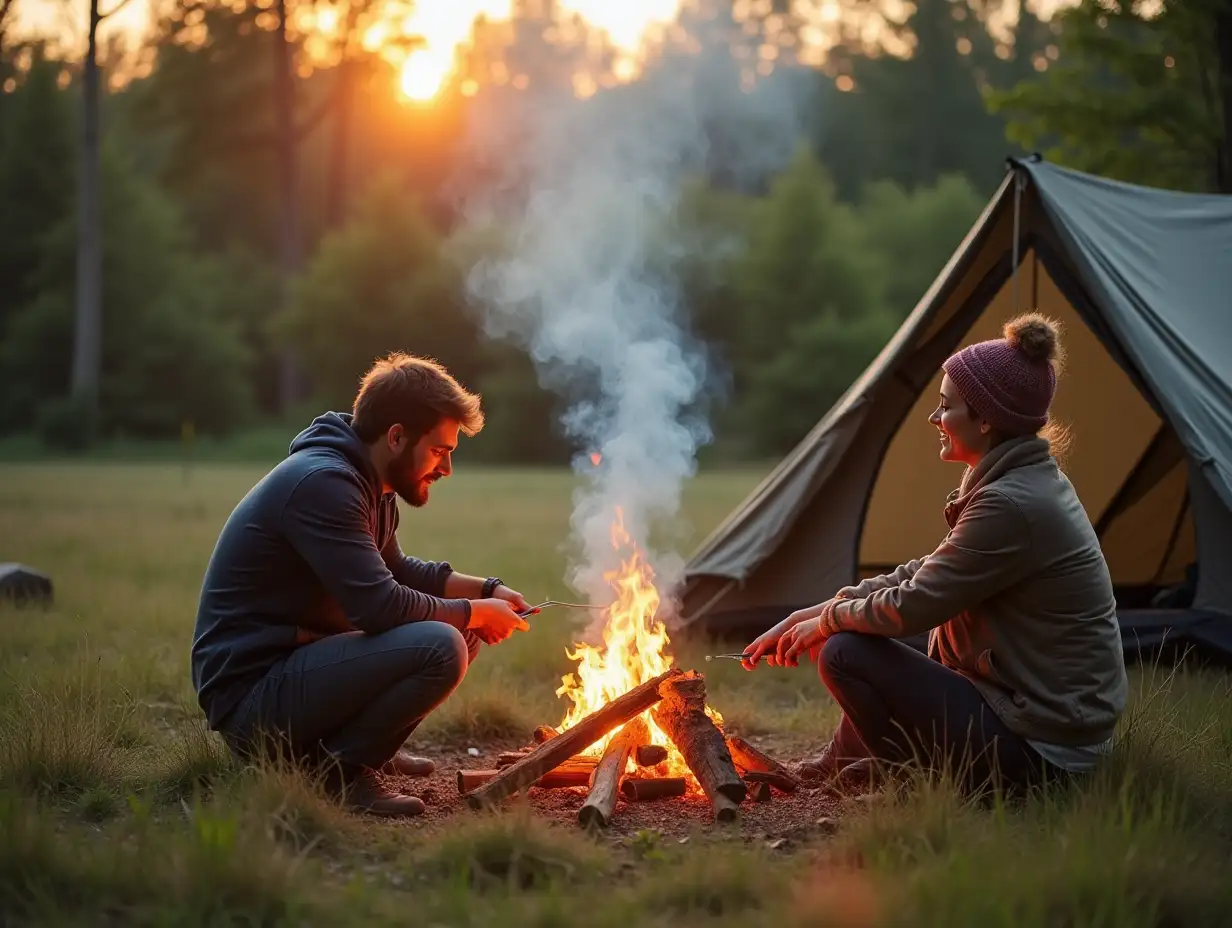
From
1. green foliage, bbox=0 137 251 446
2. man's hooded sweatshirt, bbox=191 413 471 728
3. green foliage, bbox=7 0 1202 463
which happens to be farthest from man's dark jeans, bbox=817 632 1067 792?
green foliage, bbox=0 137 251 446

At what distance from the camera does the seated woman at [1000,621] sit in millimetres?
3383

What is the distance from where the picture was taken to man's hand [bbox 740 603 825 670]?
379 centimetres

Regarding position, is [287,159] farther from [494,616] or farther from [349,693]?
[349,693]

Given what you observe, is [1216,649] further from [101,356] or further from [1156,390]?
[101,356]

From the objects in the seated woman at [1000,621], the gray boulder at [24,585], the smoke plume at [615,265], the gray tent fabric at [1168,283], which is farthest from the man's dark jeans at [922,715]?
the gray boulder at [24,585]

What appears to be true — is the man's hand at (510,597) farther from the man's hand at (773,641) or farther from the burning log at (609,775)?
the man's hand at (773,641)

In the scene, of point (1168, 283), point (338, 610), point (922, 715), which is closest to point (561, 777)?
point (338, 610)

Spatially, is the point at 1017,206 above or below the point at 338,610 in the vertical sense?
above

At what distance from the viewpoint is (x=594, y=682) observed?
14.8 feet

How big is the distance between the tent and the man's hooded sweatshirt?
2.60m

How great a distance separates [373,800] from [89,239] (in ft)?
71.7

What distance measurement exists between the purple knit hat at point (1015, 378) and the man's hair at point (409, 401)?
4.38ft

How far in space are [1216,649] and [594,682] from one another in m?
2.51

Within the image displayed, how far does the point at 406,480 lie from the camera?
12.2 ft
